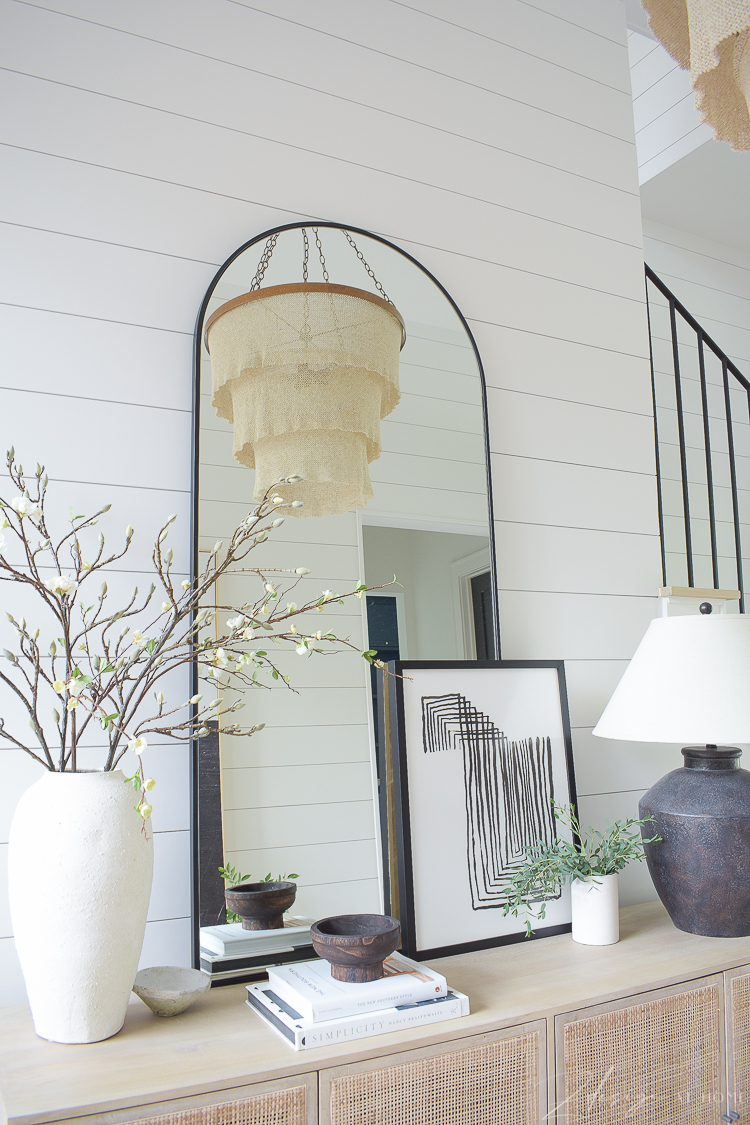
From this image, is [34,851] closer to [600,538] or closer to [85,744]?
[85,744]

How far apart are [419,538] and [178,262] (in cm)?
68

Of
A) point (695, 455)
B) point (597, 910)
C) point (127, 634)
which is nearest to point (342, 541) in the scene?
point (127, 634)

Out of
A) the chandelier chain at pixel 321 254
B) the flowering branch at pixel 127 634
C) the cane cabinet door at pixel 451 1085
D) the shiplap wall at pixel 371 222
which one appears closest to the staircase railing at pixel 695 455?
the shiplap wall at pixel 371 222

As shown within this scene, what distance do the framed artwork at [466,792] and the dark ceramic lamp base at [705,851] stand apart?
191 millimetres

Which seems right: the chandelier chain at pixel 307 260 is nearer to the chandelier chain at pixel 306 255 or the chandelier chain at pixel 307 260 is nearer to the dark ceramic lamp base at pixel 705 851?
the chandelier chain at pixel 306 255

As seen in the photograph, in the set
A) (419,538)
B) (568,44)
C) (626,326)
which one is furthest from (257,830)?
(568,44)

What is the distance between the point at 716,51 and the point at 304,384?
780mm

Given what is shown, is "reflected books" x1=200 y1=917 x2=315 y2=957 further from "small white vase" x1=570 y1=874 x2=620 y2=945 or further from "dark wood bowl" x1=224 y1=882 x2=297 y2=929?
"small white vase" x1=570 y1=874 x2=620 y2=945

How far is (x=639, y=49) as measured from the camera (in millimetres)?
2990

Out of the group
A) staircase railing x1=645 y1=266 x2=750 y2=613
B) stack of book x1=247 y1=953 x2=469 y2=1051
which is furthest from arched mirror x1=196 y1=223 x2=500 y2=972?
staircase railing x1=645 y1=266 x2=750 y2=613

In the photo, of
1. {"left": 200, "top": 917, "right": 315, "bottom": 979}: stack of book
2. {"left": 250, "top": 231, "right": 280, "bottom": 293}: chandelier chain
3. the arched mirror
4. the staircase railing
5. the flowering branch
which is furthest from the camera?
the staircase railing

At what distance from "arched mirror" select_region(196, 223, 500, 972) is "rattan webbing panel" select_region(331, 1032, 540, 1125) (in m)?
0.36

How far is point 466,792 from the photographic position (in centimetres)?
142

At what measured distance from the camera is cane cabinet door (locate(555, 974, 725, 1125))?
111 centimetres
